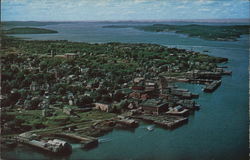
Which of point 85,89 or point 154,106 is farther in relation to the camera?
point 85,89

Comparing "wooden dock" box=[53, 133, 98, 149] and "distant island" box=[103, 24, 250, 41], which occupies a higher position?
"distant island" box=[103, 24, 250, 41]

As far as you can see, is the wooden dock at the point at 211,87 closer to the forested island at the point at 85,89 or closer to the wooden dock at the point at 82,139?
the forested island at the point at 85,89

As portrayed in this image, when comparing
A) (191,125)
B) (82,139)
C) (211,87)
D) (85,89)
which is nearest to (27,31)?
(85,89)

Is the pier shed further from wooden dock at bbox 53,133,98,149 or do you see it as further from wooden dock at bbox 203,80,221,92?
wooden dock at bbox 203,80,221,92

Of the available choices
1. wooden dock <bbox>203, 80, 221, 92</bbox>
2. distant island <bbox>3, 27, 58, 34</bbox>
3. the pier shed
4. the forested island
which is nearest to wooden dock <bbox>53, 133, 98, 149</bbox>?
the forested island

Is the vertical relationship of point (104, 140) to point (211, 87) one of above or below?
below

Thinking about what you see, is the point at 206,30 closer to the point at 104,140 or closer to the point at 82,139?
the point at 104,140

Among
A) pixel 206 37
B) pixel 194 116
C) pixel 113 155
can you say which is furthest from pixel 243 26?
pixel 113 155
